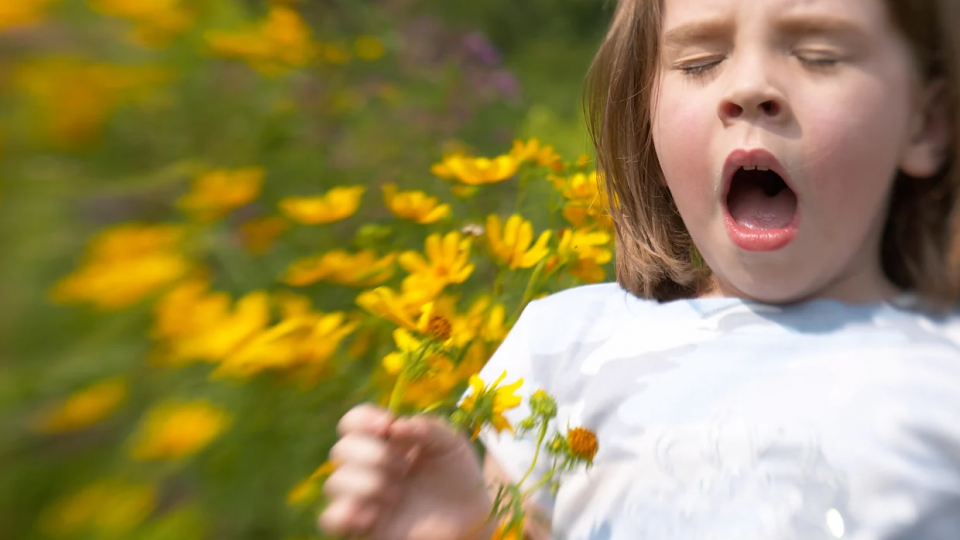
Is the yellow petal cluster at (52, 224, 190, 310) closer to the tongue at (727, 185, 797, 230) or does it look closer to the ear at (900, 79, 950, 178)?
the tongue at (727, 185, 797, 230)

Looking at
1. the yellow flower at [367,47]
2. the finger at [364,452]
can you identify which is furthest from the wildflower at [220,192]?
the yellow flower at [367,47]

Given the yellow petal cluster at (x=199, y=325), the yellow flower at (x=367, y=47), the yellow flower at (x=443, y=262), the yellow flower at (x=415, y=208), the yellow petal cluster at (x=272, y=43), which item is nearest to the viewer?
the yellow petal cluster at (x=199, y=325)

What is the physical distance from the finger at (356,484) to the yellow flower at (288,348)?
→ 103 millimetres

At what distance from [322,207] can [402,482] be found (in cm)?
40

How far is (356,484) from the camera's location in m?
0.54

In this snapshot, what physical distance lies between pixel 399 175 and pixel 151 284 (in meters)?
0.82

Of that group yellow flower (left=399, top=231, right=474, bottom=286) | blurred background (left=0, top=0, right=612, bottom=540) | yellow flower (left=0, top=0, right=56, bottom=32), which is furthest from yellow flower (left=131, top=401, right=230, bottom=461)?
yellow flower (left=399, top=231, right=474, bottom=286)

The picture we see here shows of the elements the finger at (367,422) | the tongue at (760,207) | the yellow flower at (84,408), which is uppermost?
the yellow flower at (84,408)

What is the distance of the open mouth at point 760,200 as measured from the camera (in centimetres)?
62

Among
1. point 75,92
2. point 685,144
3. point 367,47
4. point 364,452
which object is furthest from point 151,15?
point 367,47

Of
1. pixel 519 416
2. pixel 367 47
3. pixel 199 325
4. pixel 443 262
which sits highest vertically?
pixel 367 47

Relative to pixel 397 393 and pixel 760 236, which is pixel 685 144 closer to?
pixel 760 236

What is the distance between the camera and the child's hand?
1.76 feet

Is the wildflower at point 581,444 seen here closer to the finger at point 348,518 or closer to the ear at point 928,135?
the finger at point 348,518
